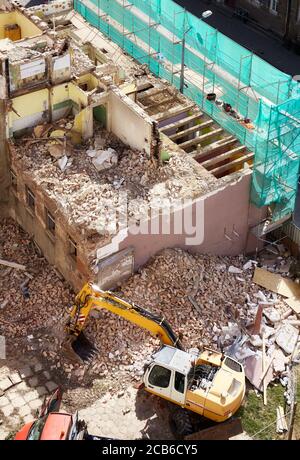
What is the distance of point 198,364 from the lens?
26922 millimetres

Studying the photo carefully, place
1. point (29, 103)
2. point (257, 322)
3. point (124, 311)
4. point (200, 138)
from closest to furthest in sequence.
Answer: point (124, 311), point (257, 322), point (29, 103), point (200, 138)

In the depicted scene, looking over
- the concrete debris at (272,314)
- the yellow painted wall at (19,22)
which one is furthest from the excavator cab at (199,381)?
the yellow painted wall at (19,22)

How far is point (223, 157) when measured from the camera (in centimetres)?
3297

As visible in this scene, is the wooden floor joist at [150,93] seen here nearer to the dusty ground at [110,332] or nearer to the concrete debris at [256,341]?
the dusty ground at [110,332]

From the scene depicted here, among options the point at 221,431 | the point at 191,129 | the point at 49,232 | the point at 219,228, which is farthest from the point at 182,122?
the point at 221,431

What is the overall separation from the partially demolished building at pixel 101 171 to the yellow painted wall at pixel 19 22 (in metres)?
0.28

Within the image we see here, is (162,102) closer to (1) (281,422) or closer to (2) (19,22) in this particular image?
(2) (19,22)

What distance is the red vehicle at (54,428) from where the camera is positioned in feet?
79.9

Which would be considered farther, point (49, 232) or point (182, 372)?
point (49, 232)

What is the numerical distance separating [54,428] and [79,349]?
4814 mm

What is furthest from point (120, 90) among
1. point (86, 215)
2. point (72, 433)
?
point (72, 433)

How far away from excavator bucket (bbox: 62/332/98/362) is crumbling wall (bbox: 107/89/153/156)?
25.8ft
